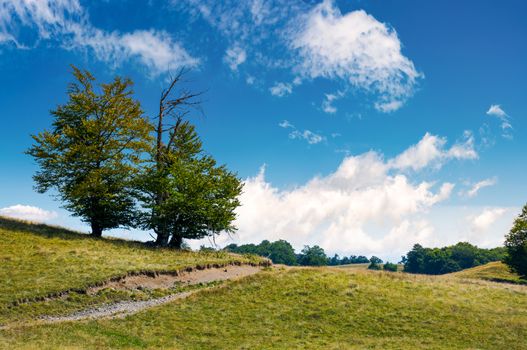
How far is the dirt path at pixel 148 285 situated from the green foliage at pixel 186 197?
27.6 ft

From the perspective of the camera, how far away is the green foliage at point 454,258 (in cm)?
15050

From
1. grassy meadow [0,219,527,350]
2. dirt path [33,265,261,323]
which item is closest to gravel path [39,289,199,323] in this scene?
dirt path [33,265,261,323]

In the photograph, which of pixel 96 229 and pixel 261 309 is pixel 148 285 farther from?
pixel 96 229

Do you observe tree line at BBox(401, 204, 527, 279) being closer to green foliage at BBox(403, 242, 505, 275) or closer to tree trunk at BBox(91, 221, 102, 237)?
green foliage at BBox(403, 242, 505, 275)

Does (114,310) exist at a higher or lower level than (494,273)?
lower

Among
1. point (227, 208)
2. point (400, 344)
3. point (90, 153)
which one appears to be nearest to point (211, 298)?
point (400, 344)

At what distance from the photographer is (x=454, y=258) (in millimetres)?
157375

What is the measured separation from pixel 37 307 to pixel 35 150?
23.7 m

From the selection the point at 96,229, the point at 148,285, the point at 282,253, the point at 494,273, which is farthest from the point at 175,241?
the point at 282,253

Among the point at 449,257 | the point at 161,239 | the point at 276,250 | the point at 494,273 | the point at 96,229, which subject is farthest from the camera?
the point at 276,250

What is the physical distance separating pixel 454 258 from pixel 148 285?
152 m

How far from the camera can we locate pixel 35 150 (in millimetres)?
42469

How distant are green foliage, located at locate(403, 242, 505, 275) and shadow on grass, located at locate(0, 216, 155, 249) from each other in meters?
134

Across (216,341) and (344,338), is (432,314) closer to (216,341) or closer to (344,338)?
(344,338)
